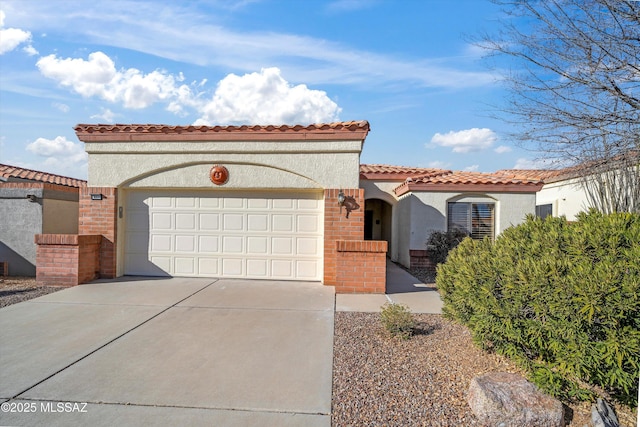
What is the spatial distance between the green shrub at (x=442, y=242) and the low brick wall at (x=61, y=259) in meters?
10.1

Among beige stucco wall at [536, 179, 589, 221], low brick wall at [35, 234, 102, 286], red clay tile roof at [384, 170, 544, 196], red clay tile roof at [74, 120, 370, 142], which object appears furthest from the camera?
beige stucco wall at [536, 179, 589, 221]

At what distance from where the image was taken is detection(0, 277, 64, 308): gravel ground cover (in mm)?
7680

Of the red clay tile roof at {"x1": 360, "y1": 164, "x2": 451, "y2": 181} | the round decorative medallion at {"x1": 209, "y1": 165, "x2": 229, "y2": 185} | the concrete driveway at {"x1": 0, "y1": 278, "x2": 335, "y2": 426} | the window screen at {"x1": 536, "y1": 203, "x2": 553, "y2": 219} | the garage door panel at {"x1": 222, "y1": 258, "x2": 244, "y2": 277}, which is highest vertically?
the red clay tile roof at {"x1": 360, "y1": 164, "x2": 451, "y2": 181}

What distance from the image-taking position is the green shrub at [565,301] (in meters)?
3.15

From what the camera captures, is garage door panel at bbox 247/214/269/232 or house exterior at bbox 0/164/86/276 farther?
house exterior at bbox 0/164/86/276

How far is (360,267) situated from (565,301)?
211 inches

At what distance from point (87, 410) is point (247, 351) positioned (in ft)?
6.33

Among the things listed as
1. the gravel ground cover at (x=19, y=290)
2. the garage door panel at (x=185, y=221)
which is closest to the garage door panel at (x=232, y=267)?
the garage door panel at (x=185, y=221)

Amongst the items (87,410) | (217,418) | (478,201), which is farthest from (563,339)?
(478,201)

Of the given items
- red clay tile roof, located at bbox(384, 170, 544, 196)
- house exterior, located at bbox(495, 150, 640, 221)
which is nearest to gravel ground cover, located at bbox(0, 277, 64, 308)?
house exterior, located at bbox(495, 150, 640, 221)

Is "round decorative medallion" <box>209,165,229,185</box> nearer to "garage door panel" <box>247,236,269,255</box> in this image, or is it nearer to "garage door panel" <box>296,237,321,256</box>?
"garage door panel" <box>247,236,269,255</box>

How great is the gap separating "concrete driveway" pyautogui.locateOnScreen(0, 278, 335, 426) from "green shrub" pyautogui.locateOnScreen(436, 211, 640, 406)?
2083 mm

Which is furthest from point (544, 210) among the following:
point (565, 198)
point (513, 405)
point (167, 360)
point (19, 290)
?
point (19, 290)

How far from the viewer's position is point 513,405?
11.0 ft
